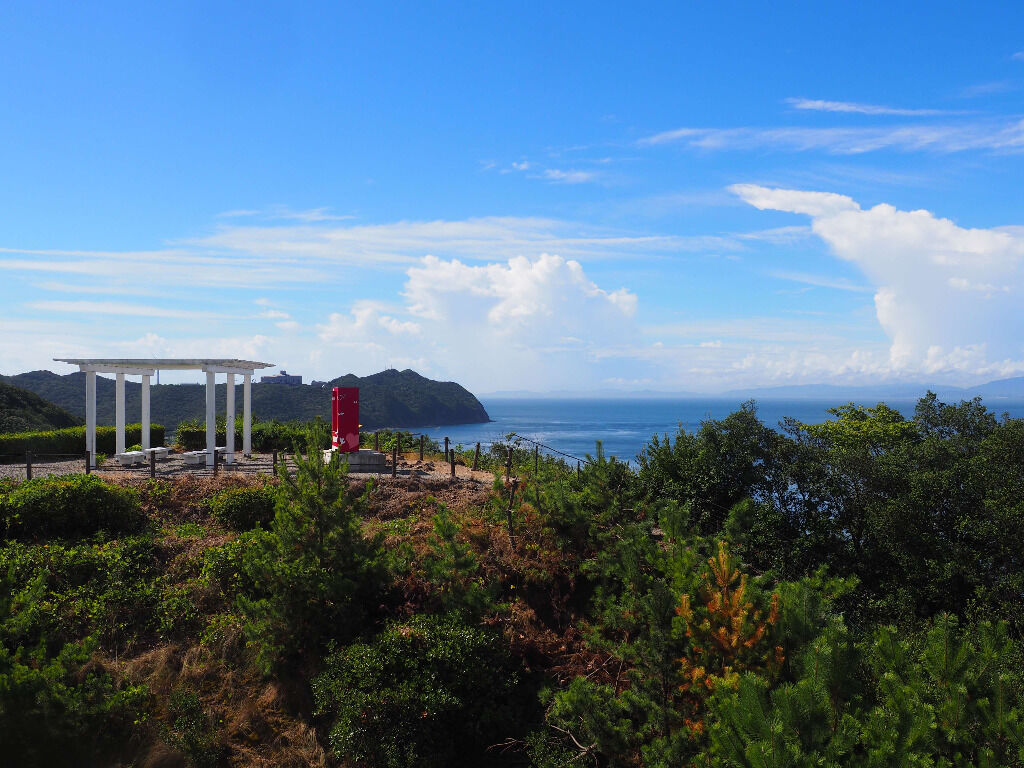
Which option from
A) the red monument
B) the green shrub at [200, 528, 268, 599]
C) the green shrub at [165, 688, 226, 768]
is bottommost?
the green shrub at [165, 688, 226, 768]

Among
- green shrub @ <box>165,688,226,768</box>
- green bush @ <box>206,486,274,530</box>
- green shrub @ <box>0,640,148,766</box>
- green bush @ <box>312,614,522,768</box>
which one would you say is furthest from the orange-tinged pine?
green bush @ <box>206,486,274,530</box>

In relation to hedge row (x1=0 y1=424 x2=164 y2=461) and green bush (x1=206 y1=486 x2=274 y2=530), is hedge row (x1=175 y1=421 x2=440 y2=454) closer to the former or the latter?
hedge row (x1=0 y1=424 x2=164 y2=461)

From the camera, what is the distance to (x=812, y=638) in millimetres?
6191

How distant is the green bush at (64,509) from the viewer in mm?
12523

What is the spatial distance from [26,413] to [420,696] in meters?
38.3

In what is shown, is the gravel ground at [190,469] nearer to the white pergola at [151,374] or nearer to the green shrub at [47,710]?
the white pergola at [151,374]

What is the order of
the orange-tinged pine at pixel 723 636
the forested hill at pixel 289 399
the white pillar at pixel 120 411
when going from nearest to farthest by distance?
1. the orange-tinged pine at pixel 723 636
2. the white pillar at pixel 120 411
3. the forested hill at pixel 289 399

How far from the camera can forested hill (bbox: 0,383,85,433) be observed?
34.1 m

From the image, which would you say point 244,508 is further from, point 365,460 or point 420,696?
point 420,696

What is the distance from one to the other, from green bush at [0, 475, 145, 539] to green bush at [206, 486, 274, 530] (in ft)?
5.06

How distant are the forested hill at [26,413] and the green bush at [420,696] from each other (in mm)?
32718

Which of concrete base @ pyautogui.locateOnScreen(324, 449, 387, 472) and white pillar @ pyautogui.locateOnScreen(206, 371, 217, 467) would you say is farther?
white pillar @ pyautogui.locateOnScreen(206, 371, 217, 467)

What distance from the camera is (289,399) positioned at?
60656 millimetres

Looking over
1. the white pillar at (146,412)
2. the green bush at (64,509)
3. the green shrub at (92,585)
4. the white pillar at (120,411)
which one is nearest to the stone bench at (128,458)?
the white pillar at (120,411)
